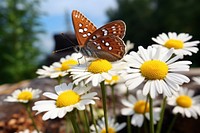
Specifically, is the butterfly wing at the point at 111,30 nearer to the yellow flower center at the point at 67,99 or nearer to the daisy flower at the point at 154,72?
the daisy flower at the point at 154,72

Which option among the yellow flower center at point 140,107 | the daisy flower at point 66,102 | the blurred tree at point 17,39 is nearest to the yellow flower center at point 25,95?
the daisy flower at point 66,102

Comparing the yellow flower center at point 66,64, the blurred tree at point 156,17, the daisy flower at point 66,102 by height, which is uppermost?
the blurred tree at point 156,17

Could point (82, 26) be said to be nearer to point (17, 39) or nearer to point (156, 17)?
point (17, 39)

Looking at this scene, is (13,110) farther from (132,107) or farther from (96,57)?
(96,57)

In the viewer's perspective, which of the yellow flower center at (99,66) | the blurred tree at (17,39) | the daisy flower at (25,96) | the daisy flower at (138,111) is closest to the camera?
the yellow flower center at (99,66)

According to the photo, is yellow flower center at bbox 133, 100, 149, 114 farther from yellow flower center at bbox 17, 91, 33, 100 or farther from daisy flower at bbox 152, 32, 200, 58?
yellow flower center at bbox 17, 91, 33, 100

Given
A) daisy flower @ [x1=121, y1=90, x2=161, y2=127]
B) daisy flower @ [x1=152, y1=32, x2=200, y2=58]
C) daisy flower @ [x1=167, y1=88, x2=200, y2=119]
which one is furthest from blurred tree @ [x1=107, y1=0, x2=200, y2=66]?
daisy flower @ [x1=152, y1=32, x2=200, y2=58]
